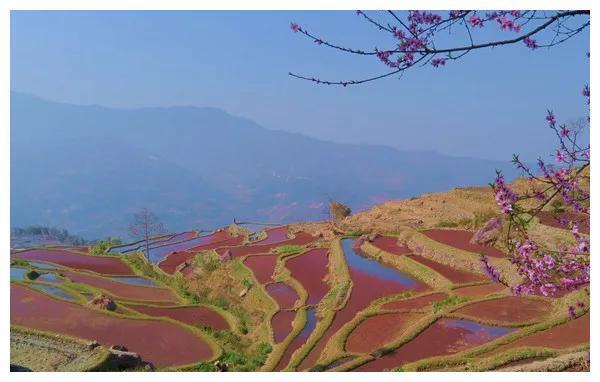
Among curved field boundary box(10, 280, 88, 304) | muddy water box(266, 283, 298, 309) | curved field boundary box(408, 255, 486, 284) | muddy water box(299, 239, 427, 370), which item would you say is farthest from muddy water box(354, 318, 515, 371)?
curved field boundary box(10, 280, 88, 304)

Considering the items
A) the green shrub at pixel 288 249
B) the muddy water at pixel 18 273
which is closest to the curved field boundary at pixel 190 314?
the green shrub at pixel 288 249

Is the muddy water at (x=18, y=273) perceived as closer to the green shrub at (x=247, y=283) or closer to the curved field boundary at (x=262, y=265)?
the curved field boundary at (x=262, y=265)

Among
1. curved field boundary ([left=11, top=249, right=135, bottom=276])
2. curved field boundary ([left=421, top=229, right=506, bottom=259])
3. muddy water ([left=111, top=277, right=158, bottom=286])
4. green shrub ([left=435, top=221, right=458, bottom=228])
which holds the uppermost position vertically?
green shrub ([left=435, top=221, right=458, bottom=228])

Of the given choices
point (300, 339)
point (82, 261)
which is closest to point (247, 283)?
point (300, 339)

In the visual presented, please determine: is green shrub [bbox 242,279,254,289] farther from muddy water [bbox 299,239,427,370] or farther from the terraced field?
muddy water [bbox 299,239,427,370]

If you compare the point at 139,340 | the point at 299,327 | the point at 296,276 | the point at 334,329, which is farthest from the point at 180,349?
the point at 296,276

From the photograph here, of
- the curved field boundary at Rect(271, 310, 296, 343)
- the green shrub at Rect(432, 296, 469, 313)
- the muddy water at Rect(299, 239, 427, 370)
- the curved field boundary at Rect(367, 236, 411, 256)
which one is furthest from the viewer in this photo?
the curved field boundary at Rect(367, 236, 411, 256)

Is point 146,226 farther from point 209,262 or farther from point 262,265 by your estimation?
point 262,265
